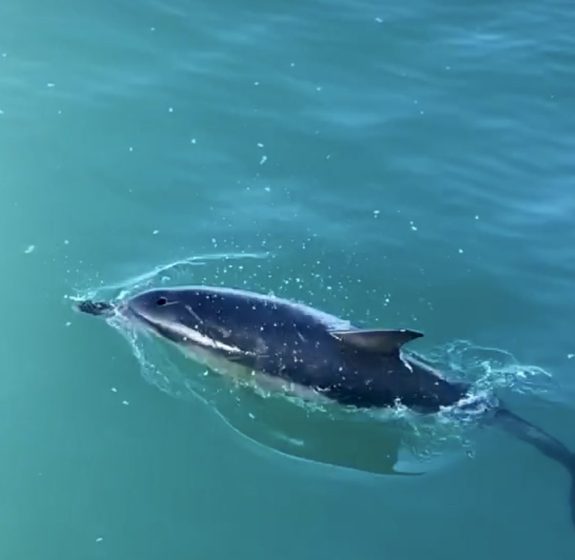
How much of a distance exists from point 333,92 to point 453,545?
5.78 m

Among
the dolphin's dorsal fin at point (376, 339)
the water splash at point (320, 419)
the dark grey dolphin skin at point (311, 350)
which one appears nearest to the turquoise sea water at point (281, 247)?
the water splash at point (320, 419)

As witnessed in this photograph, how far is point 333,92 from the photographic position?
37.8 feet

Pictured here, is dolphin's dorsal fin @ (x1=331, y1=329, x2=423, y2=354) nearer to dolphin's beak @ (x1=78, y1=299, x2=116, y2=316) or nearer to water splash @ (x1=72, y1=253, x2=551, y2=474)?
water splash @ (x1=72, y1=253, x2=551, y2=474)

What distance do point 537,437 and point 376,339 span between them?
1395 millimetres

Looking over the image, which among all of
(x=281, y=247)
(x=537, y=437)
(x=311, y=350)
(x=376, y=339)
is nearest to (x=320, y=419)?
(x=311, y=350)

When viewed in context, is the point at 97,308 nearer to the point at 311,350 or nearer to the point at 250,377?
the point at 250,377

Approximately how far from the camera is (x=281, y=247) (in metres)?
9.08

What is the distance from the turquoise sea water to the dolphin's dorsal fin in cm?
56

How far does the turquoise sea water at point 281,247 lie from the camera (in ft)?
23.4

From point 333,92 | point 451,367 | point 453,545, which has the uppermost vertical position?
point 333,92

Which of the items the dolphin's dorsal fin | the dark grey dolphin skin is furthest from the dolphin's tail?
the dolphin's dorsal fin

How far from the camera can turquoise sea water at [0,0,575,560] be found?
714cm

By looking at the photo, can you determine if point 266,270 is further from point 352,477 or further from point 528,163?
point 528,163

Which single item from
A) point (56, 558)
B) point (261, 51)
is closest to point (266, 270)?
point (56, 558)
